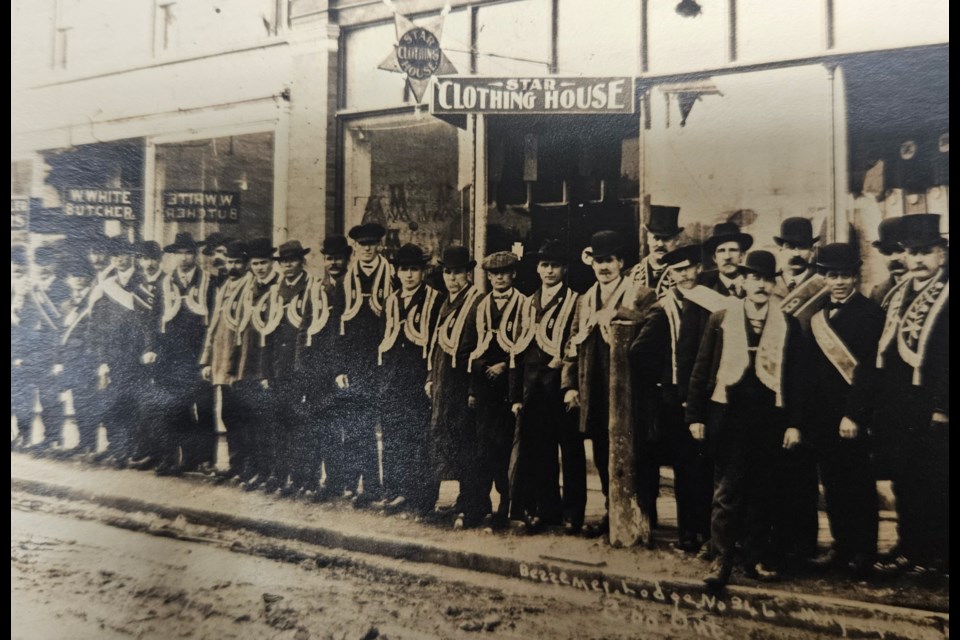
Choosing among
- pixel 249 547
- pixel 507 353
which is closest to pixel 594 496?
pixel 507 353

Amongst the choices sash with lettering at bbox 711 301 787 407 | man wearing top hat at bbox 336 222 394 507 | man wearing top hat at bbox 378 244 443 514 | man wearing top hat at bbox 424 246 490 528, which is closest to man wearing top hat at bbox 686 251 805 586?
sash with lettering at bbox 711 301 787 407

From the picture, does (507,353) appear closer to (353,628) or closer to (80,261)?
(353,628)

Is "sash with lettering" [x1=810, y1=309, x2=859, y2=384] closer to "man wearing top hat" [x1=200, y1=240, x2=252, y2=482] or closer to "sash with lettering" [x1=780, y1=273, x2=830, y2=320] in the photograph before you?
"sash with lettering" [x1=780, y1=273, x2=830, y2=320]

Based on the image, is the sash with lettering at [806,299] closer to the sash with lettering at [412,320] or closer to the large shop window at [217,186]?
the sash with lettering at [412,320]

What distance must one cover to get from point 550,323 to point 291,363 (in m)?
0.96

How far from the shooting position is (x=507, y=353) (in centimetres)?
223

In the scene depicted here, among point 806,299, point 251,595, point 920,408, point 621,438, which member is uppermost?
point 806,299

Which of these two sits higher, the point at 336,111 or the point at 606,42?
the point at 606,42

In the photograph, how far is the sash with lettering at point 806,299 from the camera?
2.06 metres

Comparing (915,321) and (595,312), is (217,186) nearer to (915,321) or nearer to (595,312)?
(595,312)

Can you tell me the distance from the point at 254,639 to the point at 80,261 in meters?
1.57

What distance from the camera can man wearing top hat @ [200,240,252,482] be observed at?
7.70ft

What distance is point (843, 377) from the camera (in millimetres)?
2035

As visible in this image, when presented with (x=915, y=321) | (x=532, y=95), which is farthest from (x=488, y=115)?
(x=915, y=321)
